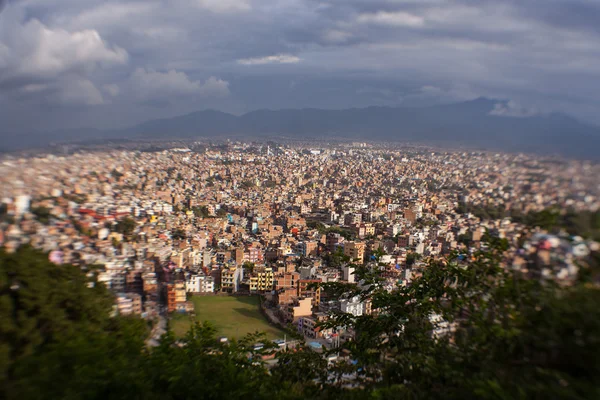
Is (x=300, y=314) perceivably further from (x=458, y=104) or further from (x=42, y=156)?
(x=458, y=104)

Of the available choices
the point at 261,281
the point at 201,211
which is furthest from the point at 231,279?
the point at 201,211

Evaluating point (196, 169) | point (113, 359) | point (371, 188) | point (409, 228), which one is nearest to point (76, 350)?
point (113, 359)

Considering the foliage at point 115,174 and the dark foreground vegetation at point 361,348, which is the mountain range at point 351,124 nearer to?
the foliage at point 115,174

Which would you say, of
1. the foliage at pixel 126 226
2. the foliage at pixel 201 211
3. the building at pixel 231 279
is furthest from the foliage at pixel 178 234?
the foliage at pixel 126 226

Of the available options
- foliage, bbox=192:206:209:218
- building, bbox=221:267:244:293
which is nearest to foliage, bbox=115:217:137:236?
building, bbox=221:267:244:293

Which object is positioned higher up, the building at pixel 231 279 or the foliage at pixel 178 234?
the foliage at pixel 178 234

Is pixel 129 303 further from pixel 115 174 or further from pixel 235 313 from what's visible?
pixel 115 174
